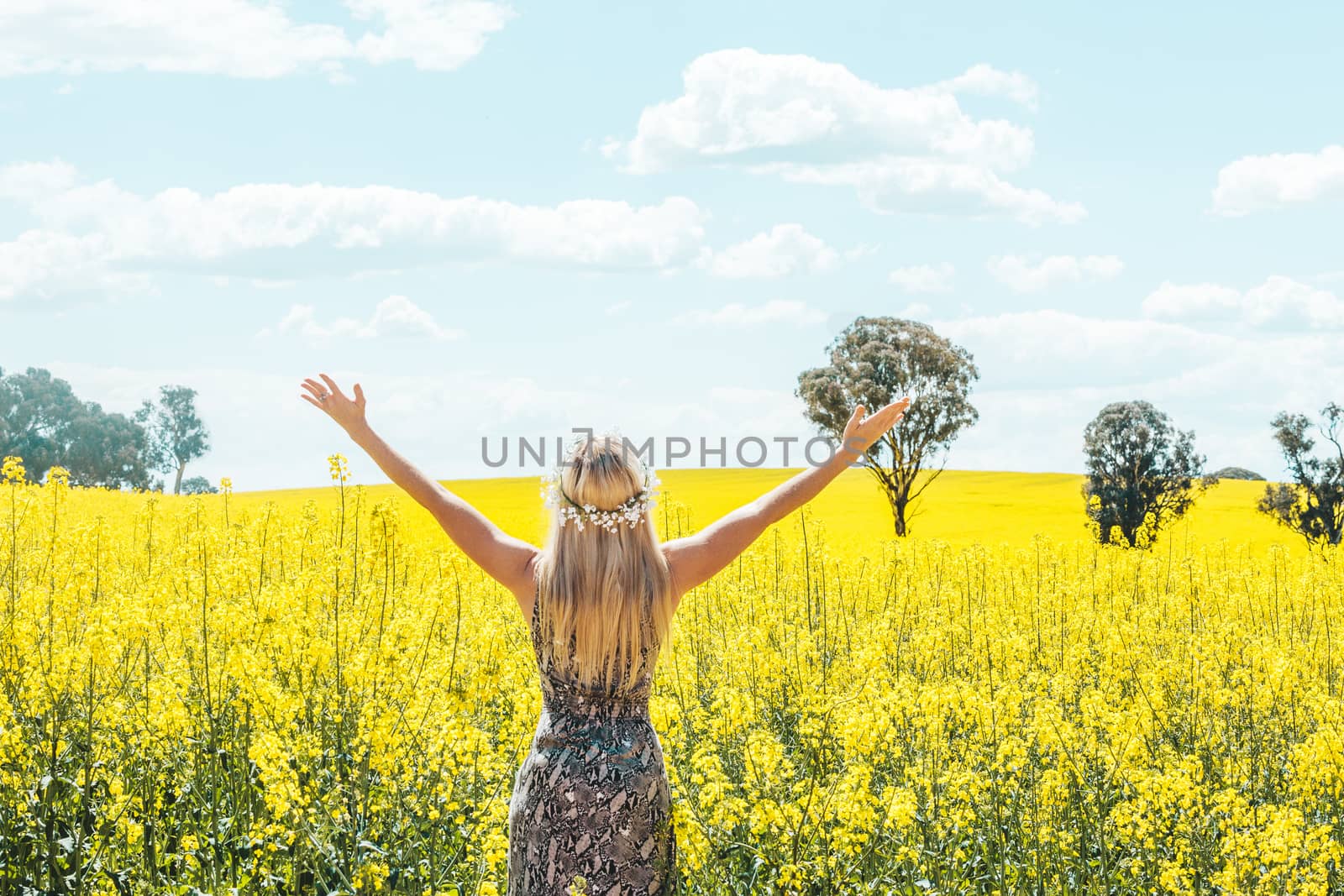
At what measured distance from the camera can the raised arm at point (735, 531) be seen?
4.14 meters

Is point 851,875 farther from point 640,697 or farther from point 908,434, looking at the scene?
point 908,434

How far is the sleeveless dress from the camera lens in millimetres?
4008

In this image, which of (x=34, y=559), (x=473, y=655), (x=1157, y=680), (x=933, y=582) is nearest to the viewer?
(x=473, y=655)

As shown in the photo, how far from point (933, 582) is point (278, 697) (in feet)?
35.3

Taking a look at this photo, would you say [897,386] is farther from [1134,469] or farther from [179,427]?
[179,427]

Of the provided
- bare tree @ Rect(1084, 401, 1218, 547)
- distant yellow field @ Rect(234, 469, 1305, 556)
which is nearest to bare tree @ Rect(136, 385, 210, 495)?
distant yellow field @ Rect(234, 469, 1305, 556)

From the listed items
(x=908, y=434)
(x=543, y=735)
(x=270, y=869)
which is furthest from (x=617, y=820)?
(x=908, y=434)

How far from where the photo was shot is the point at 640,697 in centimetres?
414

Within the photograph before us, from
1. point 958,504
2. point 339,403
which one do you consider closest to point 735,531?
point 339,403

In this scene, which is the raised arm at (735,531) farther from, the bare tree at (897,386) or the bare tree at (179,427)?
the bare tree at (179,427)

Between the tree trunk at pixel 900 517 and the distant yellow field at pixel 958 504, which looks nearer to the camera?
the tree trunk at pixel 900 517

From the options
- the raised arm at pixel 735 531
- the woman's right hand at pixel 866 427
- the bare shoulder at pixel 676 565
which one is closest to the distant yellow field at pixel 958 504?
the woman's right hand at pixel 866 427

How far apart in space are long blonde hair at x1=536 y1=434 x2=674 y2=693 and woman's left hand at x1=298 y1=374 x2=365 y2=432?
42.6 inches

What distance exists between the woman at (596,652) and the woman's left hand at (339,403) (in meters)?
0.46
